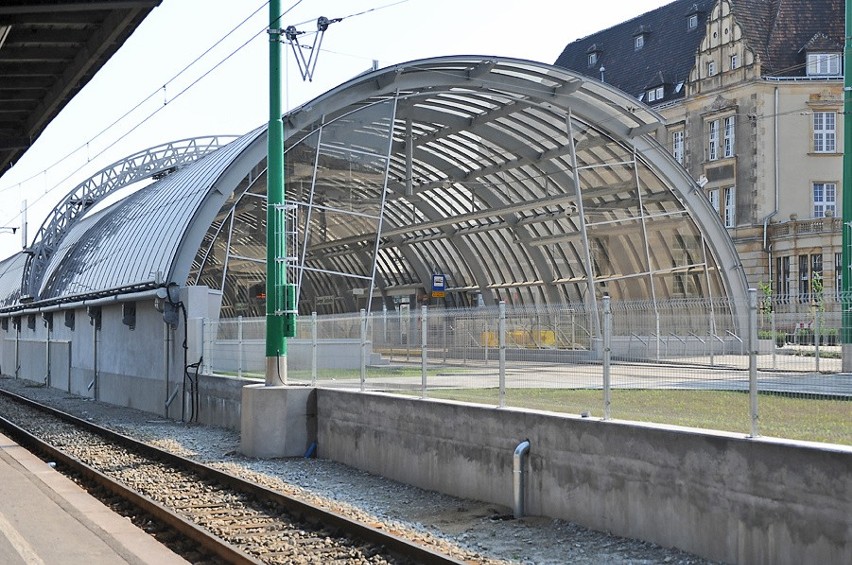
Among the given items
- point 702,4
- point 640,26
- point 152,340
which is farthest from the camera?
point 640,26

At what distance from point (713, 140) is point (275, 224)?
56109 mm

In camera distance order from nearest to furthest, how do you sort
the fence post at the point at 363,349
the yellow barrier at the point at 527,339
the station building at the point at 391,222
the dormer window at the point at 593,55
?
the yellow barrier at the point at 527,339
the fence post at the point at 363,349
the station building at the point at 391,222
the dormer window at the point at 593,55

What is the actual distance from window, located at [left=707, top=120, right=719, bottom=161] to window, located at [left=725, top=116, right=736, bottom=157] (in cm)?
89

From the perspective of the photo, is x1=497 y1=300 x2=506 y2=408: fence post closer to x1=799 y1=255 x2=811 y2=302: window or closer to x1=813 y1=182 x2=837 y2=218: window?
x1=799 y1=255 x2=811 y2=302: window

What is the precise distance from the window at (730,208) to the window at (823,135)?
563 centimetres

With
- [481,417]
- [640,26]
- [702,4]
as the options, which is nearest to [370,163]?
[481,417]

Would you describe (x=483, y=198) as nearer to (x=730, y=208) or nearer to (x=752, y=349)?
(x=730, y=208)

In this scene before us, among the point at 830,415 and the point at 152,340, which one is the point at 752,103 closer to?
the point at 152,340

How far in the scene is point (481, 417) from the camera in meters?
13.9

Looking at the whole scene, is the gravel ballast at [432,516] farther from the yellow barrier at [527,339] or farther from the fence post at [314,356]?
the yellow barrier at [527,339]

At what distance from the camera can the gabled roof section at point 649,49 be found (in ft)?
250

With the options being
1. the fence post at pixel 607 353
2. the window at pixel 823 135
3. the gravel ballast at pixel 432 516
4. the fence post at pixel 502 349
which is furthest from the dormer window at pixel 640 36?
the fence post at pixel 607 353

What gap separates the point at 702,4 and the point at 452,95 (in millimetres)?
47413

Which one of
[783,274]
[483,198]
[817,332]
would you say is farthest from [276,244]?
[783,274]
